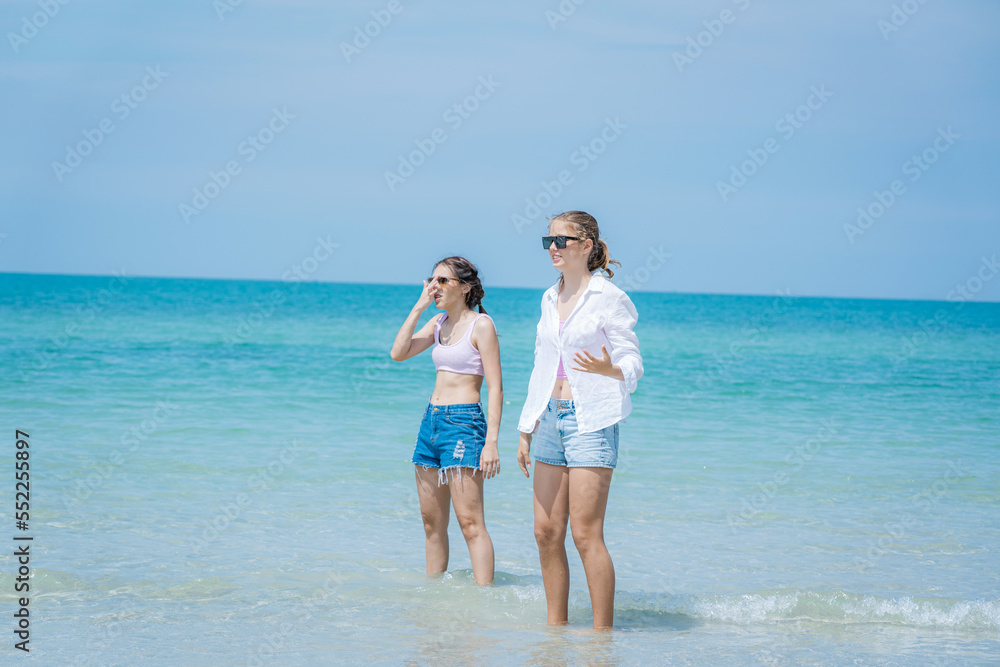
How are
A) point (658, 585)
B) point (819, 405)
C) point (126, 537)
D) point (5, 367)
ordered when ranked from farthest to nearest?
point (5, 367) → point (819, 405) → point (126, 537) → point (658, 585)

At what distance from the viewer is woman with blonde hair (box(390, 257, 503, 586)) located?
480cm

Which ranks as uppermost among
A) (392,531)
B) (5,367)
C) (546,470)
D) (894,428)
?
(5,367)

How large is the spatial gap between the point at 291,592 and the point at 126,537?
1722 millimetres

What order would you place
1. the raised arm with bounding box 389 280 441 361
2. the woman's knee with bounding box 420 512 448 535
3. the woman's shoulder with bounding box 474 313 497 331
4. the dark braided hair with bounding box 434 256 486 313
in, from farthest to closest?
the woman's knee with bounding box 420 512 448 535, the raised arm with bounding box 389 280 441 361, the dark braided hair with bounding box 434 256 486 313, the woman's shoulder with bounding box 474 313 497 331

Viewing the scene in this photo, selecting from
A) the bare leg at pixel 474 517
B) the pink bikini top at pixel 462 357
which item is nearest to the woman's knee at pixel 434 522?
the bare leg at pixel 474 517

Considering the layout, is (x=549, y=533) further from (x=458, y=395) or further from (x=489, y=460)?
(x=458, y=395)

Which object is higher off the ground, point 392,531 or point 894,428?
point 894,428

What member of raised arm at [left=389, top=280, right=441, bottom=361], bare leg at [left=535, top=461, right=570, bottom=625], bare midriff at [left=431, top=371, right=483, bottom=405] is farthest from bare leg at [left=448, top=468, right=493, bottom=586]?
raised arm at [left=389, top=280, right=441, bottom=361]

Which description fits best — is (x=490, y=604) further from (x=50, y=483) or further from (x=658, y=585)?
(x=50, y=483)

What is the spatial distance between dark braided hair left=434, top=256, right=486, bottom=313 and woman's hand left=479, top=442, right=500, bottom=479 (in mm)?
780

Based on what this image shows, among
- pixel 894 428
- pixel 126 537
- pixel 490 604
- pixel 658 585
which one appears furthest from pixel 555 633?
pixel 894 428

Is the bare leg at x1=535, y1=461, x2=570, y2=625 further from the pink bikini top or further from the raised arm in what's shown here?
the raised arm

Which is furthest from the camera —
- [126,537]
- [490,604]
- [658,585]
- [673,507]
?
[673,507]

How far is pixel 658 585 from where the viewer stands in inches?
216
